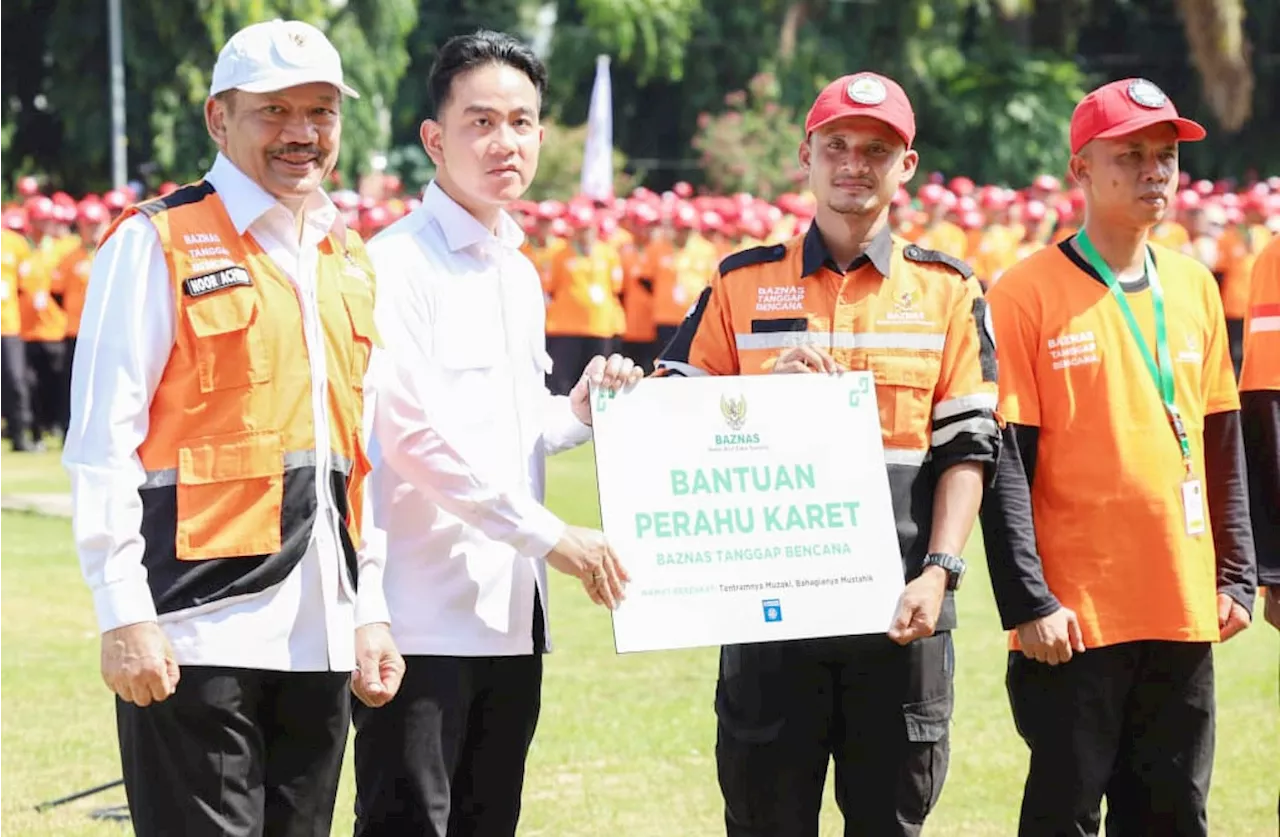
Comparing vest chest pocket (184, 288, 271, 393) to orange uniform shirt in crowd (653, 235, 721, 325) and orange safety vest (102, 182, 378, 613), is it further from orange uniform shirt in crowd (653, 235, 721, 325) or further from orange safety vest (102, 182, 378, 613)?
orange uniform shirt in crowd (653, 235, 721, 325)

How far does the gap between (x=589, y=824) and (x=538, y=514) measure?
2.63 m

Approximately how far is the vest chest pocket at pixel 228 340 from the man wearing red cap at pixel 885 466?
1.31m

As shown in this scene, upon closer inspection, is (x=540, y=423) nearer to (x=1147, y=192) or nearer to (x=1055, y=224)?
(x=1147, y=192)

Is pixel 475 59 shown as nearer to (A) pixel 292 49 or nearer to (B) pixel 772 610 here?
(A) pixel 292 49

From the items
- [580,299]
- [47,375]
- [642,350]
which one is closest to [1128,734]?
[580,299]

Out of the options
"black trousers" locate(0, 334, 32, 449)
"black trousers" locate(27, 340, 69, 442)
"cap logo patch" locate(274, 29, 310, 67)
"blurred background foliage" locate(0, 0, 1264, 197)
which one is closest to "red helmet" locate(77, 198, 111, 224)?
"black trousers" locate(27, 340, 69, 442)

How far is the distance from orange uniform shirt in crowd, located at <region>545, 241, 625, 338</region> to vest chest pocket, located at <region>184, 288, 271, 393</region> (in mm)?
17295

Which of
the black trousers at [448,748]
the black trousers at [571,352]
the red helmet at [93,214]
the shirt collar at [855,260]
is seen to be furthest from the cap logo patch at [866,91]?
the red helmet at [93,214]

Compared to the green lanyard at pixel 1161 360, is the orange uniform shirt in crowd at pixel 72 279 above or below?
above

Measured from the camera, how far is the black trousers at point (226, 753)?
151 inches

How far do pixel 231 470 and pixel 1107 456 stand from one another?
85.6 inches

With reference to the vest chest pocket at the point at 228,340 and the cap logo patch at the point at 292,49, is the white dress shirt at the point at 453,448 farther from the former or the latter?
the cap logo patch at the point at 292,49

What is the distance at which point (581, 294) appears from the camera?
21312 mm

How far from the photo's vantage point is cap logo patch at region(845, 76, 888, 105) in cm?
460
